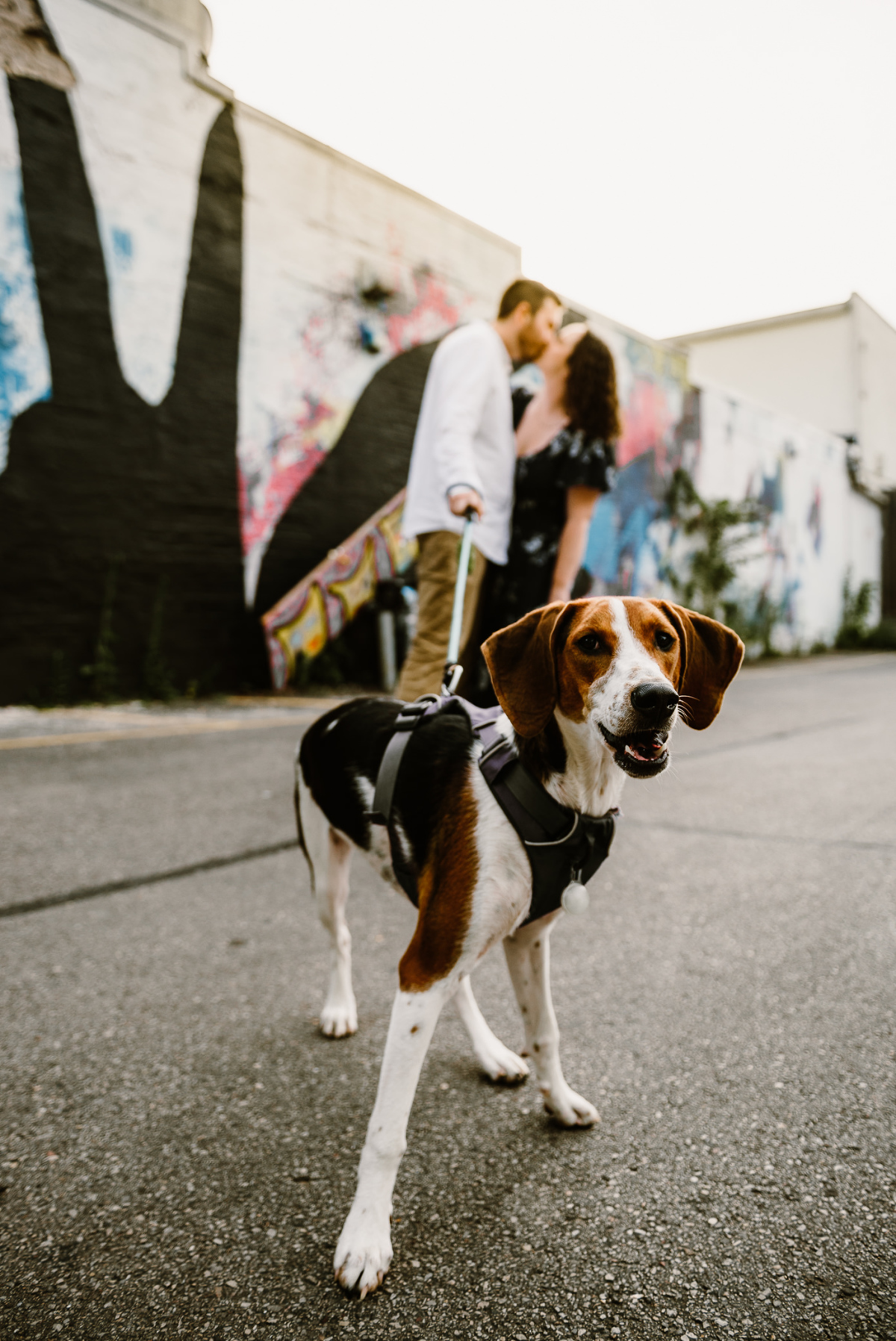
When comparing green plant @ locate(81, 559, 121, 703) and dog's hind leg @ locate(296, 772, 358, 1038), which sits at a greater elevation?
green plant @ locate(81, 559, 121, 703)

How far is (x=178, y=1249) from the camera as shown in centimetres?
149

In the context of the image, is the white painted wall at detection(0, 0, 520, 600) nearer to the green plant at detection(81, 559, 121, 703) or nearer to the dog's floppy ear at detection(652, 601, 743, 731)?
the green plant at detection(81, 559, 121, 703)

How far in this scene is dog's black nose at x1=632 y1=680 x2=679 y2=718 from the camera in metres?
1.51

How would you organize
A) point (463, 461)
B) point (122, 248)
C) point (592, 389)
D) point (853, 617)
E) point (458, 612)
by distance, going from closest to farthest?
point (458, 612) < point (463, 461) < point (592, 389) < point (122, 248) < point (853, 617)

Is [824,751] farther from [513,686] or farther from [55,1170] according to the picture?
[55,1170]

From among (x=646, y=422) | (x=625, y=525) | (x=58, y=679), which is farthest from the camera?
(x=646, y=422)

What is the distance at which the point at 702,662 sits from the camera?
1.81 meters

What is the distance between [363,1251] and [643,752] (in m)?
0.93

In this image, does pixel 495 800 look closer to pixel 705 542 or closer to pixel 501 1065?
pixel 501 1065

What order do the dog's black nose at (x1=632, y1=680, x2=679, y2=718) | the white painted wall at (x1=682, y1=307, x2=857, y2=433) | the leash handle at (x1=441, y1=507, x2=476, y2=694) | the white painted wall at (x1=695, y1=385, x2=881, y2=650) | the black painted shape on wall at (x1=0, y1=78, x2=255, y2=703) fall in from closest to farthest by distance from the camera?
1. the dog's black nose at (x1=632, y1=680, x2=679, y2=718)
2. the leash handle at (x1=441, y1=507, x2=476, y2=694)
3. the black painted shape on wall at (x1=0, y1=78, x2=255, y2=703)
4. the white painted wall at (x1=695, y1=385, x2=881, y2=650)
5. the white painted wall at (x1=682, y1=307, x2=857, y2=433)

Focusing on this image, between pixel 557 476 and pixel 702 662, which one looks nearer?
pixel 702 662

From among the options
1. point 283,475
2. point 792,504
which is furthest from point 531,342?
point 792,504

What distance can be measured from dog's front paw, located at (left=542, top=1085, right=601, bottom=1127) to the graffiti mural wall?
278 inches

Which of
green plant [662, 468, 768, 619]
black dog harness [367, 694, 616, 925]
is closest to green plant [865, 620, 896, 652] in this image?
green plant [662, 468, 768, 619]
